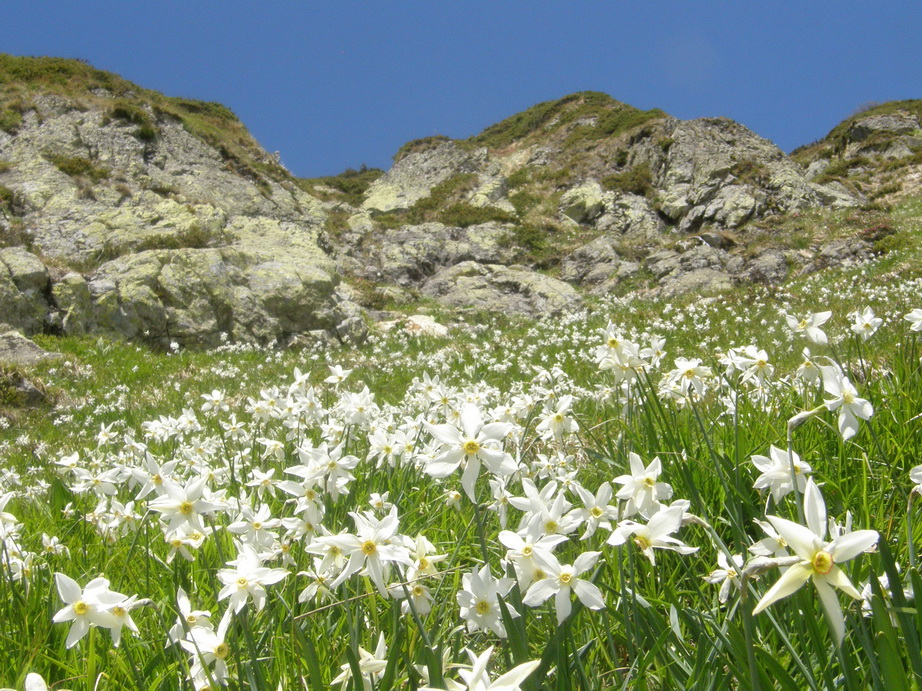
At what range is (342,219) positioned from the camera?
37.0m

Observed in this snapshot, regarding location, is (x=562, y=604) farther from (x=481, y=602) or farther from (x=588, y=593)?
(x=481, y=602)

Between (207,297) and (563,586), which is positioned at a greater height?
(207,297)

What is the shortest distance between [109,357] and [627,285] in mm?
20104

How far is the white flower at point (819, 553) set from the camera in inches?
35.8

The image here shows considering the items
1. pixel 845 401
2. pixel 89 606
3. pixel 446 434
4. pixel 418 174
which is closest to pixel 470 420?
pixel 446 434

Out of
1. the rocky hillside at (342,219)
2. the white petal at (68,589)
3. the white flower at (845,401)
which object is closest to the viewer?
the white petal at (68,589)

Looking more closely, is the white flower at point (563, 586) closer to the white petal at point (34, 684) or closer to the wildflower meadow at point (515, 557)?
the wildflower meadow at point (515, 557)

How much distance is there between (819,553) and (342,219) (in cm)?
3793

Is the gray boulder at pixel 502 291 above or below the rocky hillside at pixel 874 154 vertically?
below

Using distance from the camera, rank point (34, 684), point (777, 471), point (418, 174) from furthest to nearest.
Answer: point (418, 174) < point (777, 471) < point (34, 684)

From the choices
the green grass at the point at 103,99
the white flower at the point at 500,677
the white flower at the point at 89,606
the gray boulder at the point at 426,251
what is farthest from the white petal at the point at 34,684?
the green grass at the point at 103,99

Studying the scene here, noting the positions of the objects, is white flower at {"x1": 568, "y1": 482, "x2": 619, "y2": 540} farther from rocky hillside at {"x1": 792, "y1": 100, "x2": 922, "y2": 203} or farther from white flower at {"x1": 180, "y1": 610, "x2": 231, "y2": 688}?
rocky hillside at {"x1": 792, "y1": 100, "x2": 922, "y2": 203}

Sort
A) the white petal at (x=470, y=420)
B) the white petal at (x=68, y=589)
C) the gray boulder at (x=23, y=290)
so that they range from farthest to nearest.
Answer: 1. the gray boulder at (x=23, y=290)
2. the white petal at (x=470, y=420)
3. the white petal at (x=68, y=589)

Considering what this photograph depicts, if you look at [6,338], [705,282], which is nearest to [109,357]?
[6,338]
